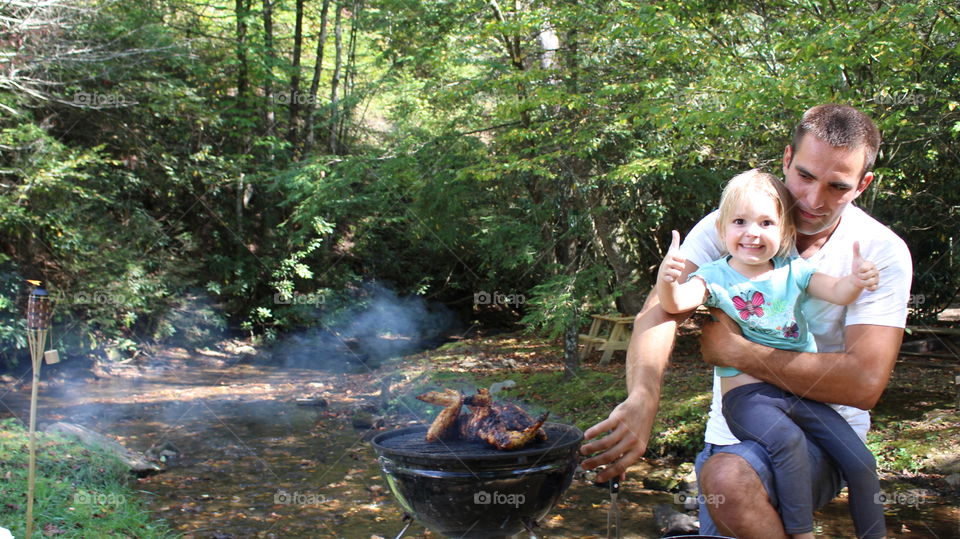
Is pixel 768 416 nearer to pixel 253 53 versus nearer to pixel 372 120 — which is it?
pixel 253 53

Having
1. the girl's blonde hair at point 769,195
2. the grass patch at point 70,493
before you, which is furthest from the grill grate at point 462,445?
the grass patch at point 70,493

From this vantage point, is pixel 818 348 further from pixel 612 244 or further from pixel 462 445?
pixel 612 244

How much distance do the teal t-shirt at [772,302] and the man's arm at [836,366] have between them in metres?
0.07

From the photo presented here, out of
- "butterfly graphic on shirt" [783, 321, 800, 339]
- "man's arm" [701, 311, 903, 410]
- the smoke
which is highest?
"butterfly graphic on shirt" [783, 321, 800, 339]

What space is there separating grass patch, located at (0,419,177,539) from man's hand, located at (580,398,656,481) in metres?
4.00

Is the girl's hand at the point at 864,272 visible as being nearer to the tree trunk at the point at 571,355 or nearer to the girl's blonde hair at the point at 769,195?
the girl's blonde hair at the point at 769,195

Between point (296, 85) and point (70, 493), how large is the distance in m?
12.6

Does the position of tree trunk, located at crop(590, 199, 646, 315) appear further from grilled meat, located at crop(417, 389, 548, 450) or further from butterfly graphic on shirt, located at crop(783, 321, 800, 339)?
butterfly graphic on shirt, located at crop(783, 321, 800, 339)

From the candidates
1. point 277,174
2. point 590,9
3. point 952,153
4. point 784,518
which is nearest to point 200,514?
point 784,518
